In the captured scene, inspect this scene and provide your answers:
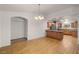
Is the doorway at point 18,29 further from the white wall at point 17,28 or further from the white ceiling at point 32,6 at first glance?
the white ceiling at point 32,6

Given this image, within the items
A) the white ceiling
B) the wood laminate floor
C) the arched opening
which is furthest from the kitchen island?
the arched opening

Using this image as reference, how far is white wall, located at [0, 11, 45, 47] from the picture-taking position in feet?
7.52

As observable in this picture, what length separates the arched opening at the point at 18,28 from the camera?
239 centimetres

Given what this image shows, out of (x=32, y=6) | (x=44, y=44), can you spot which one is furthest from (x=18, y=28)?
(x=32, y=6)

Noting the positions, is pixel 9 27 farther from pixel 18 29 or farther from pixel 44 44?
pixel 44 44

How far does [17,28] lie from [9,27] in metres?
0.23

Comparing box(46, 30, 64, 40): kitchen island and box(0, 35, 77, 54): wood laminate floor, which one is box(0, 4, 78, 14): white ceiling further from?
box(0, 35, 77, 54): wood laminate floor

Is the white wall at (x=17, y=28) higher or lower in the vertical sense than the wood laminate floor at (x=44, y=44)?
higher

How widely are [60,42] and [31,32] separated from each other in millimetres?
889

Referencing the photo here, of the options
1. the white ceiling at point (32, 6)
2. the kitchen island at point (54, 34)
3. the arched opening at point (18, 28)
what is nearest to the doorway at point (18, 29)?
the arched opening at point (18, 28)

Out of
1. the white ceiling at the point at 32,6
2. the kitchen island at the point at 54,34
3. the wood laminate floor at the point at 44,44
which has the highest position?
the white ceiling at the point at 32,6

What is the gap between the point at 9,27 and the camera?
236 cm

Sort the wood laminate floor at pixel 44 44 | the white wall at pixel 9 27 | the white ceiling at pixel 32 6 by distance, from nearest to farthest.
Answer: the white ceiling at pixel 32 6, the wood laminate floor at pixel 44 44, the white wall at pixel 9 27
